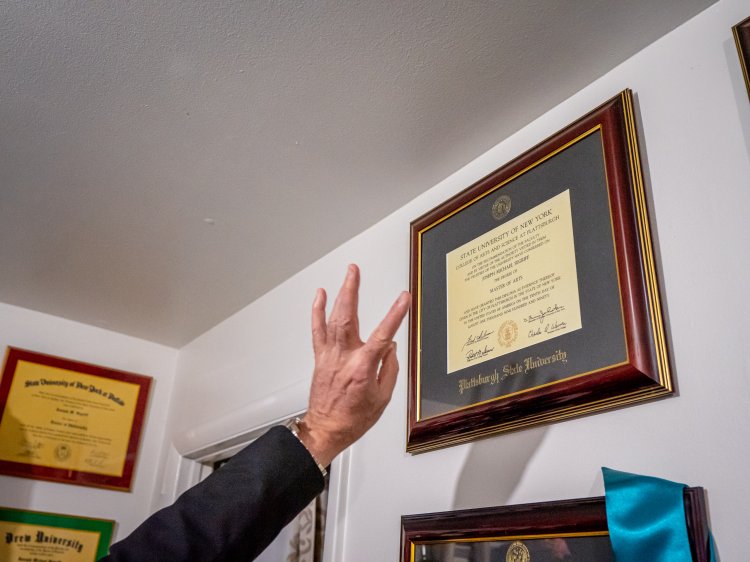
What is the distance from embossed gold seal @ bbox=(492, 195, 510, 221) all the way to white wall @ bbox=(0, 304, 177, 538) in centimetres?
175

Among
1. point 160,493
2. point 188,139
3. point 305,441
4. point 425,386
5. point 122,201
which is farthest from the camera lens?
point 160,493

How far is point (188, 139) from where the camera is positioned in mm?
1594

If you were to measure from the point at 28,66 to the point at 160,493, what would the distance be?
5.23ft

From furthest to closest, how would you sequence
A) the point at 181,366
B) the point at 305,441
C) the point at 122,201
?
1. the point at 181,366
2. the point at 122,201
3. the point at 305,441

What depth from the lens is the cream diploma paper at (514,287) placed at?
48.5 inches

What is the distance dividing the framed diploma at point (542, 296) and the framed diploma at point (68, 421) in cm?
149

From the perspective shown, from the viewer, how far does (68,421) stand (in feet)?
8.09

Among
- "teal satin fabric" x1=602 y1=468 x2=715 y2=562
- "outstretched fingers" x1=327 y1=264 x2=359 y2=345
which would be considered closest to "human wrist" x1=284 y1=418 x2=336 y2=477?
"outstretched fingers" x1=327 y1=264 x2=359 y2=345

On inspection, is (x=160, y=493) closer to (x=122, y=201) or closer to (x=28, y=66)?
(x=122, y=201)

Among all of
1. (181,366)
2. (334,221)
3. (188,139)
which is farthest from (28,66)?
(181,366)

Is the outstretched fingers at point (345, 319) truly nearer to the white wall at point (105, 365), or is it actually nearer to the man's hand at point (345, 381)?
the man's hand at point (345, 381)
